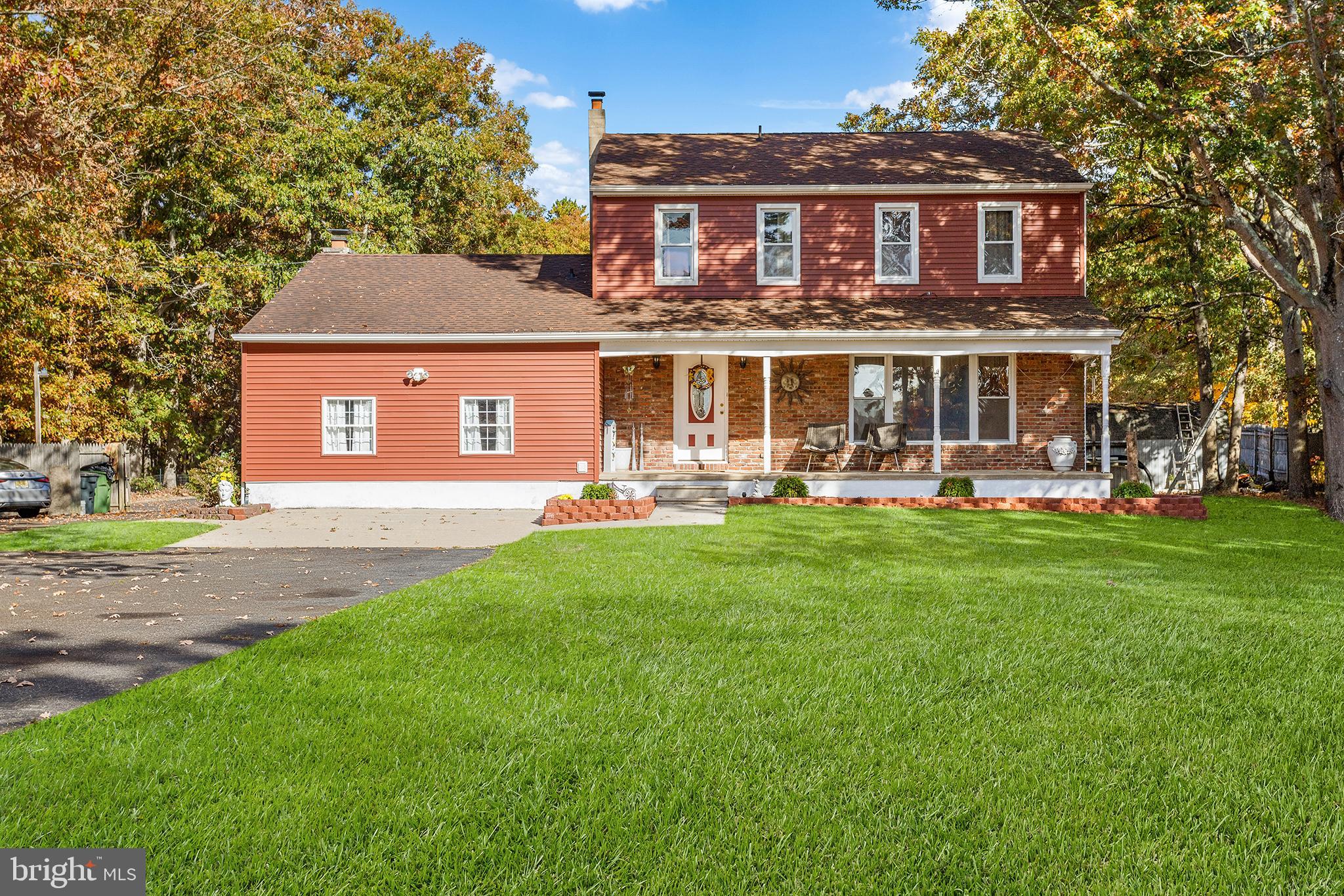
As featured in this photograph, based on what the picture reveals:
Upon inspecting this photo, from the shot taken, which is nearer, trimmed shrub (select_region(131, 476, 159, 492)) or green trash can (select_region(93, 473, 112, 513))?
green trash can (select_region(93, 473, 112, 513))

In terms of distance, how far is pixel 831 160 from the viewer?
18.3m

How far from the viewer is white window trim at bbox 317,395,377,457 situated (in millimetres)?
15906

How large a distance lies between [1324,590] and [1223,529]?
516 cm

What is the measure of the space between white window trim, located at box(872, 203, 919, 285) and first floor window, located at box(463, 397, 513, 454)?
782cm

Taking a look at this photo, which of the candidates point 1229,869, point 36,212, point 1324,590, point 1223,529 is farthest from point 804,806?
point 36,212

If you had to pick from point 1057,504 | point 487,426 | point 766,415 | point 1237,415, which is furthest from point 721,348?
point 1237,415

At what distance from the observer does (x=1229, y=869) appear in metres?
2.69

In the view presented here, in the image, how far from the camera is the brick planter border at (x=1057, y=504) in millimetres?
13227

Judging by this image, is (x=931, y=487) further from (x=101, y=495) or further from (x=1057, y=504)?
(x=101, y=495)

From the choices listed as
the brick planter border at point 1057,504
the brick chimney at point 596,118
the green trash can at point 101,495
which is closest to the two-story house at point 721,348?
the brick planter border at point 1057,504

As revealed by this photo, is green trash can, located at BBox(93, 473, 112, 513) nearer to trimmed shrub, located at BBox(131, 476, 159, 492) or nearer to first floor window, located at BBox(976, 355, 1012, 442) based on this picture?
trimmed shrub, located at BBox(131, 476, 159, 492)

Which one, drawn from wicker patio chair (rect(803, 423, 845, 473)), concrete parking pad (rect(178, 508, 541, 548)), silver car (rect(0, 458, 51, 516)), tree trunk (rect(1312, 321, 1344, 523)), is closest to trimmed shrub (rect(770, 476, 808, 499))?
wicker patio chair (rect(803, 423, 845, 473))

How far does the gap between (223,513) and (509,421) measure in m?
5.13

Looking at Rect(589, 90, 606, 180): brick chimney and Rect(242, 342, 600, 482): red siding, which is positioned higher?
Rect(589, 90, 606, 180): brick chimney
